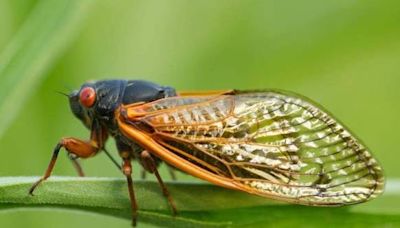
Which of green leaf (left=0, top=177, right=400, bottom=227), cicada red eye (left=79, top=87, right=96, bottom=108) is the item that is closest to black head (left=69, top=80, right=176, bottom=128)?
cicada red eye (left=79, top=87, right=96, bottom=108)

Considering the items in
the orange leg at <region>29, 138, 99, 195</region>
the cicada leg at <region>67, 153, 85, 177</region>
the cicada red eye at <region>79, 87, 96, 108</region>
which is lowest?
the cicada leg at <region>67, 153, 85, 177</region>

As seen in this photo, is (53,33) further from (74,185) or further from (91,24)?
(91,24)

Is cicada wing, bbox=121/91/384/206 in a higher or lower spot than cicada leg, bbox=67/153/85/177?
higher

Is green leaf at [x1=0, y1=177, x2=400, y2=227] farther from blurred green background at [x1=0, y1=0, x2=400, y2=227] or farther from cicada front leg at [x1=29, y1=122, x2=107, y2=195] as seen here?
blurred green background at [x1=0, y1=0, x2=400, y2=227]

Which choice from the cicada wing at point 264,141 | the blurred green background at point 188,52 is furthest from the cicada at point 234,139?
the blurred green background at point 188,52

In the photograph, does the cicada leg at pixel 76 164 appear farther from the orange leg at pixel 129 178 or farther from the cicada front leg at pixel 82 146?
the orange leg at pixel 129 178

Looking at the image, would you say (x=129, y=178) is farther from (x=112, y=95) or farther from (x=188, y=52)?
(x=188, y=52)
